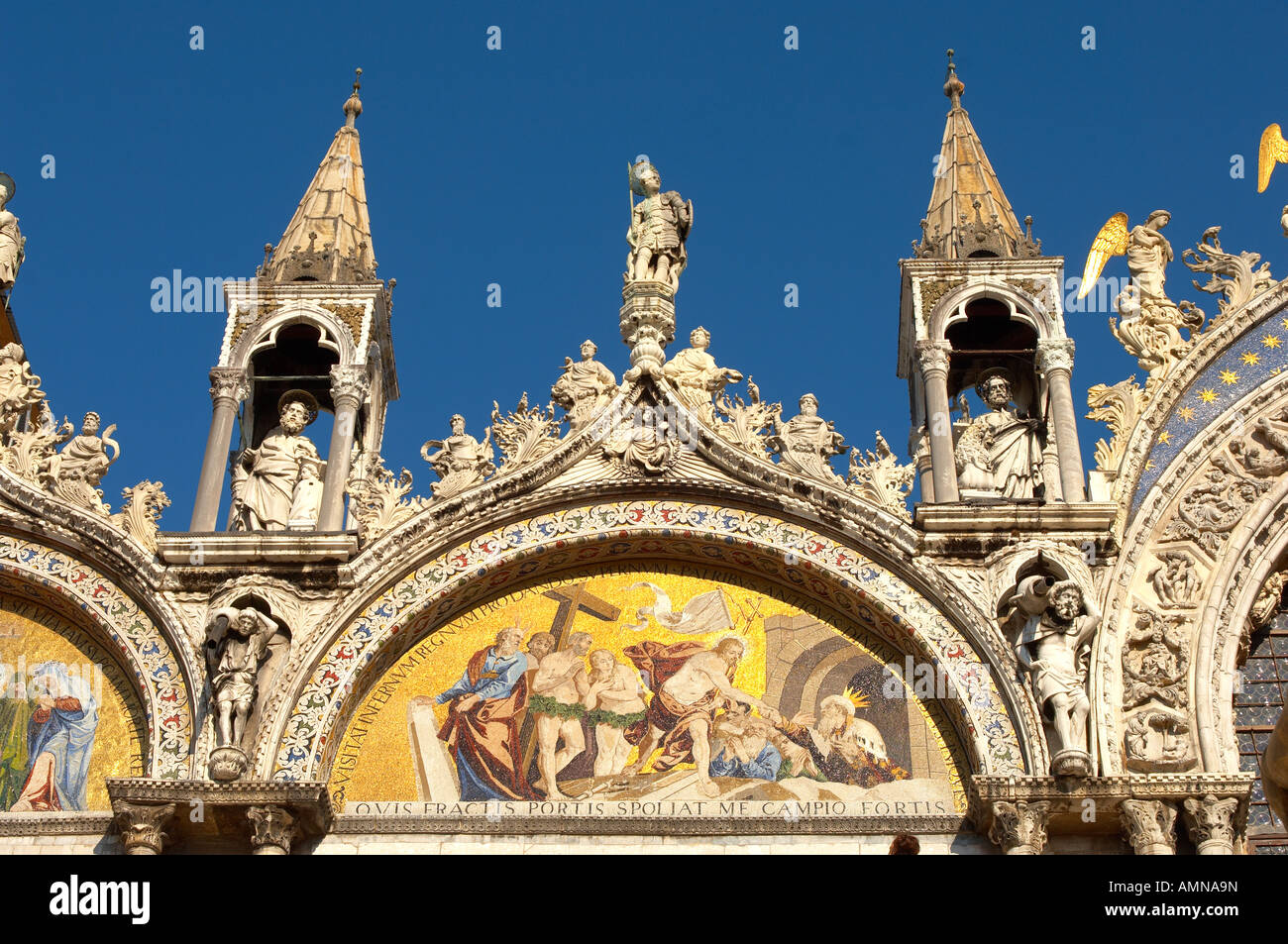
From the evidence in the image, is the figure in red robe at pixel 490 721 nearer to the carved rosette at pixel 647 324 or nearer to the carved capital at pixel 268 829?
the carved capital at pixel 268 829

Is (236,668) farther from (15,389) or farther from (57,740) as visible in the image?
(15,389)

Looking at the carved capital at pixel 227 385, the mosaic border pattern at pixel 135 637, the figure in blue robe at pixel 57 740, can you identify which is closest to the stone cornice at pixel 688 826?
the mosaic border pattern at pixel 135 637

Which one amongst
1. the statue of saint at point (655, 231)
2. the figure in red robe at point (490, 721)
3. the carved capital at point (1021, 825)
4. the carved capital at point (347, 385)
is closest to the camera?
the carved capital at point (1021, 825)

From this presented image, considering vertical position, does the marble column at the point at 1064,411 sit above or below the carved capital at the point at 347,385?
below

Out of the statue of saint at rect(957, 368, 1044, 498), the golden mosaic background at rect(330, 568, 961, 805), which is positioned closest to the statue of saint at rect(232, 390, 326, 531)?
the golden mosaic background at rect(330, 568, 961, 805)

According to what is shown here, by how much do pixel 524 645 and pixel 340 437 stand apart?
2527 millimetres

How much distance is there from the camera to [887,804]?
14695 mm

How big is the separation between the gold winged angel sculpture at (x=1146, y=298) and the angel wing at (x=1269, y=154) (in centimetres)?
115

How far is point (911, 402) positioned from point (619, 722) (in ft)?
14.2

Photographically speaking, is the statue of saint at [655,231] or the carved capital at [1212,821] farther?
the statue of saint at [655,231]

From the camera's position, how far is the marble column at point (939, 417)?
16094 millimetres

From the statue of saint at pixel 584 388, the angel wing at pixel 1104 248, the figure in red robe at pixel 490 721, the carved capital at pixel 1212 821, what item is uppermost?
the angel wing at pixel 1104 248

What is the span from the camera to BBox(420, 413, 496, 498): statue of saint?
52.8ft
